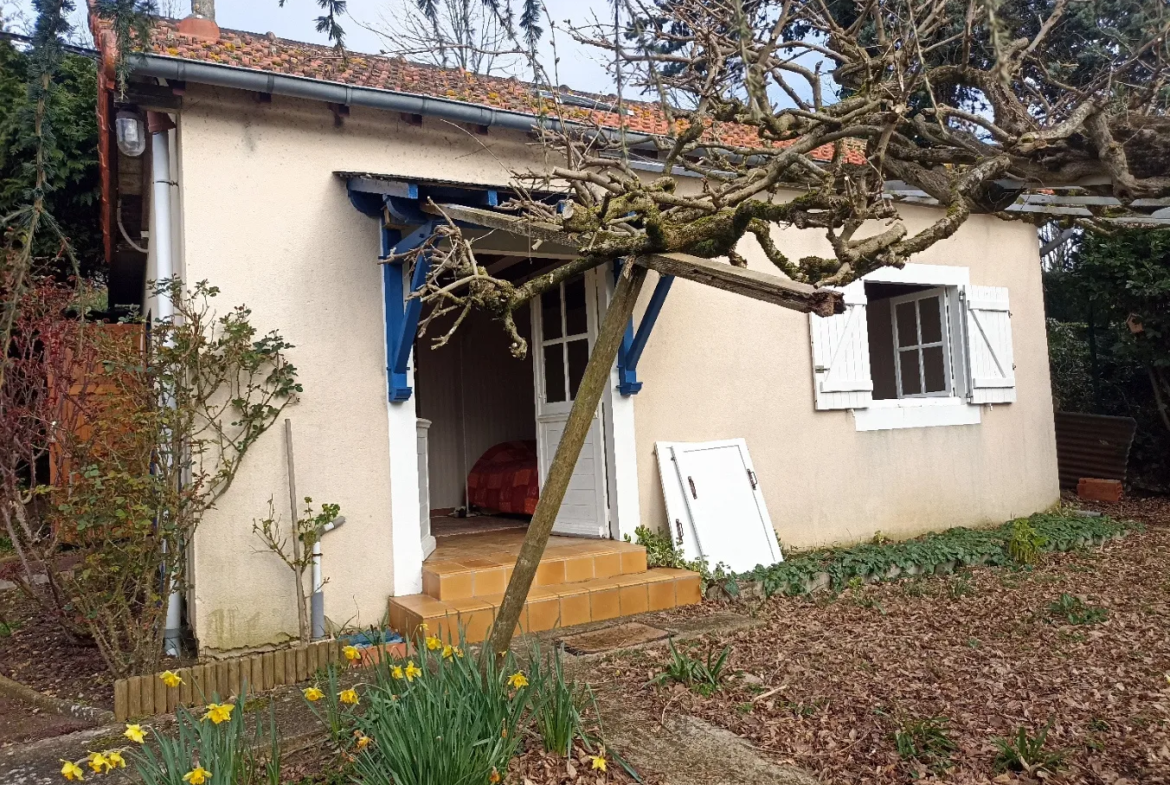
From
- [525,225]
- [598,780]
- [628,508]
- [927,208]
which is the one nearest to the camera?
[598,780]

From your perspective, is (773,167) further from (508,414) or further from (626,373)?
(508,414)

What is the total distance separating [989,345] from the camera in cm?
760

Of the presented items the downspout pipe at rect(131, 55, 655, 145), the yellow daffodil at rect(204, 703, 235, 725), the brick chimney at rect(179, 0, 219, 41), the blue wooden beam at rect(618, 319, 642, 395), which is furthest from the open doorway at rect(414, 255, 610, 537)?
the yellow daffodil at rect(204, 703, 235, 725)

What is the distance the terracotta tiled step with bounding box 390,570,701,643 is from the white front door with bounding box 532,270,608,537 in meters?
0.79

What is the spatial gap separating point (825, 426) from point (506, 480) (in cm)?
283

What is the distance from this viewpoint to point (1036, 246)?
8188 mm

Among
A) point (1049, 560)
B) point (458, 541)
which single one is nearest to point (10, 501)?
point (458, 541)

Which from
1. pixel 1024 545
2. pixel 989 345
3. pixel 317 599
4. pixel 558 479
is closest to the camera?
Result: pixel 558 479

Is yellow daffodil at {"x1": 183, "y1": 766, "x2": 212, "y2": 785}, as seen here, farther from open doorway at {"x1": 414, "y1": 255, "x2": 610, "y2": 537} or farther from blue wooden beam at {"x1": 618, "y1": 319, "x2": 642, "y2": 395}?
blue wooden beam at {"x1": 618, "y1": 319, "x2": 642, "y2": 395}

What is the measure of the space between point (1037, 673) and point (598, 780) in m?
2.26

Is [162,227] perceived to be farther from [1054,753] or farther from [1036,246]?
[1036,246]

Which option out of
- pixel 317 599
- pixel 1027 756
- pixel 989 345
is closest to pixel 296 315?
pixel 317 599

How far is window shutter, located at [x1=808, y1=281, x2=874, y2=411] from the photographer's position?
267 inches

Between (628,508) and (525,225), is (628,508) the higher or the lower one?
the lower one
